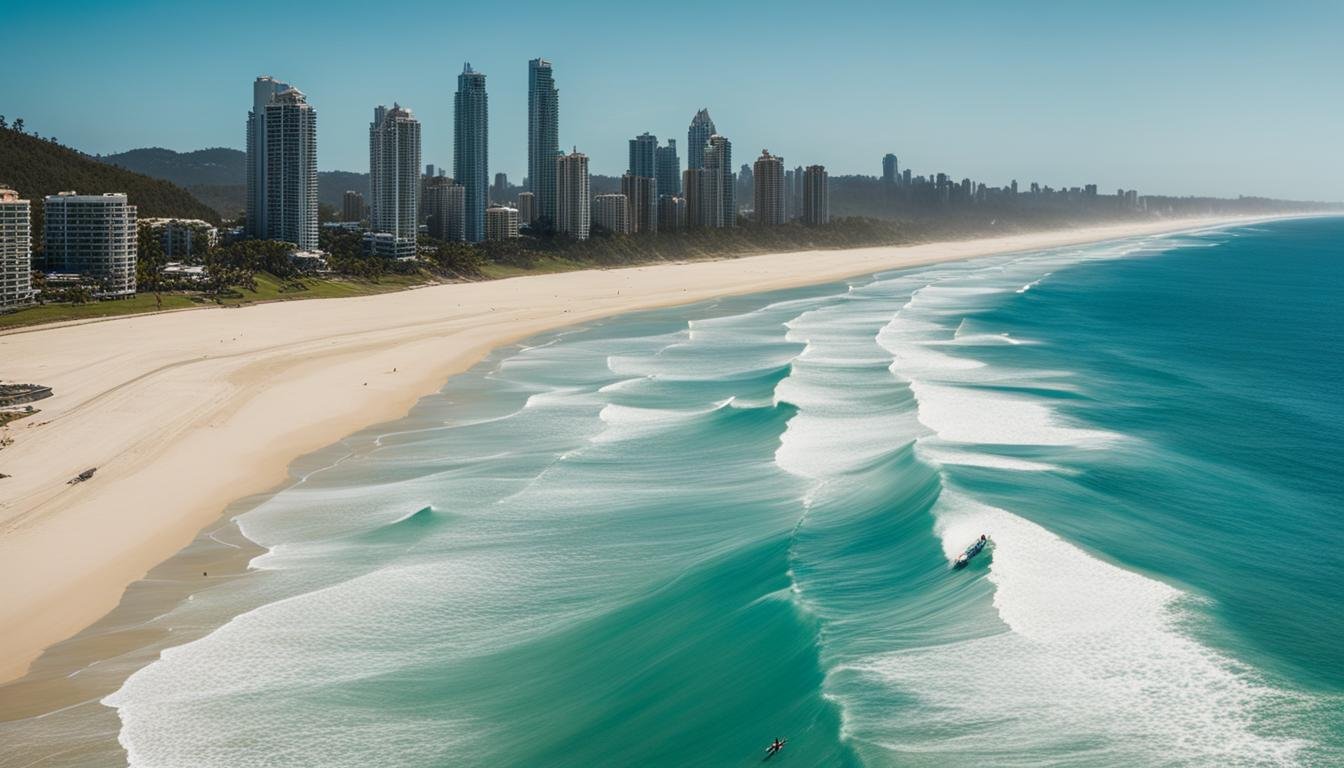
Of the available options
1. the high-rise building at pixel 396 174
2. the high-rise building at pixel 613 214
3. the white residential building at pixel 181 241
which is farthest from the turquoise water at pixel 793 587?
the high-rise building at pixel 613 214

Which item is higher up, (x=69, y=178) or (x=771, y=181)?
(x=771, y=181)

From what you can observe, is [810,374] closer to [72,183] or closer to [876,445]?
[876,445]

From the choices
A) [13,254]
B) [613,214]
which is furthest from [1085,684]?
[613,214]

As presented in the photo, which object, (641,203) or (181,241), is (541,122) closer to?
(641,203)

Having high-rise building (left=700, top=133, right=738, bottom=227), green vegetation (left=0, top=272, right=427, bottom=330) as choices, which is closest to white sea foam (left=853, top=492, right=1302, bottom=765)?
green vegetation (left=0, top=272, right=427, bottom=330)

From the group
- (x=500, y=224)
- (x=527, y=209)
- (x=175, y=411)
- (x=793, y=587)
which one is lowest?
(x=793, y=587)

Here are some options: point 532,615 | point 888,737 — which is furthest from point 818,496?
point 888,737
